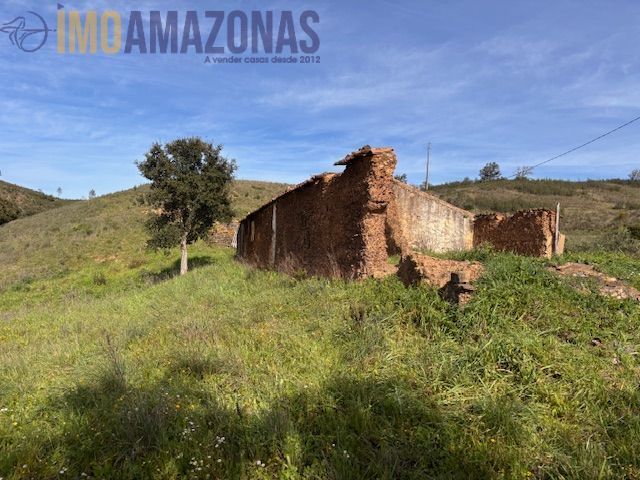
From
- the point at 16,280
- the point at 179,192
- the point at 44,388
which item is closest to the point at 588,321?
the point at 44,388

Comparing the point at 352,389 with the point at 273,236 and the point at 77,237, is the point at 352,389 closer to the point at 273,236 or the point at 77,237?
the point at 273,236

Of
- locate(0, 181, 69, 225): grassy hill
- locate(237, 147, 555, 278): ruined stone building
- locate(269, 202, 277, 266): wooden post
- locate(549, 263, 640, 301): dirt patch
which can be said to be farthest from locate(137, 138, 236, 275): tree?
locate(0, 181, 69, 225): grassy hill

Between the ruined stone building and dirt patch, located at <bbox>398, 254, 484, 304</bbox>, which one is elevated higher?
the ruined stone building

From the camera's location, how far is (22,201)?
6512 cm

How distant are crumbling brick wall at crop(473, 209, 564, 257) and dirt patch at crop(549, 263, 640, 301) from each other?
6387mm

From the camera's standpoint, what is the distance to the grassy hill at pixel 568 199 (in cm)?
3634

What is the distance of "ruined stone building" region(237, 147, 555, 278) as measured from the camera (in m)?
8.42

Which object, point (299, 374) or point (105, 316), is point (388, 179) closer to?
point (299, 374)

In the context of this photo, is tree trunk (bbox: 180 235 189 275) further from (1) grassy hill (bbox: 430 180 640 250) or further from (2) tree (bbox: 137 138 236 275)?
(1) grassy hill (bbox: 430 180 640 250)

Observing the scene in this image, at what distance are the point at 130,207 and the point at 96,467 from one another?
40.3 metres

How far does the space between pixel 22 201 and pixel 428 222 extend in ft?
233

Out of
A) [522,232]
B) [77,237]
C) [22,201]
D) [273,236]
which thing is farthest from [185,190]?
[22,201]

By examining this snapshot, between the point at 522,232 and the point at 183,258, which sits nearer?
the point at 522,232

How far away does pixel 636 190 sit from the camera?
5281cm
